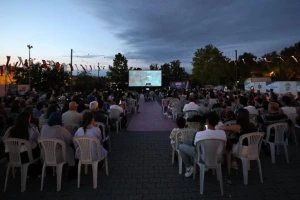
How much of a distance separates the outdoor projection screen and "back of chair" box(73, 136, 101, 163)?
32.1m

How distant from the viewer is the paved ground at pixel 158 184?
11.8ft

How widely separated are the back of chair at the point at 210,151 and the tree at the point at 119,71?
46263mm

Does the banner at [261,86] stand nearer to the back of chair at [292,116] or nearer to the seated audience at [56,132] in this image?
the back of chair at [292,116]

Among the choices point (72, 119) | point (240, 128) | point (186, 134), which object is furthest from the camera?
point (72, 119)

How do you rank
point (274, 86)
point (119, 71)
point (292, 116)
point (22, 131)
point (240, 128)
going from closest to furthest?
1. point (22, 131)
2. point (240, 128)
3. point (292, 116)
4. point (274, 86)
5. point (119, 71)

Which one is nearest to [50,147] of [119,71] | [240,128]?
[240,128]

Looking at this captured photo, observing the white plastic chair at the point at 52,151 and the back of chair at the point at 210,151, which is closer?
the back of chair at the point at 210,151

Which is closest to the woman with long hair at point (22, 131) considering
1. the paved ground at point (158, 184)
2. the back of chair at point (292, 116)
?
the paved ground at point (158, 184)

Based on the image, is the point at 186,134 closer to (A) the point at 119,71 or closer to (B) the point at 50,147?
(B) the point at 50,147

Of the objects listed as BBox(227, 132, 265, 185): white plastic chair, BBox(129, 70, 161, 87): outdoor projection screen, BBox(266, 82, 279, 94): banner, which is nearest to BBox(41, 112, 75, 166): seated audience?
BBox(227, 132, 265, 185): white plastic chair

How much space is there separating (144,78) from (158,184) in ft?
106

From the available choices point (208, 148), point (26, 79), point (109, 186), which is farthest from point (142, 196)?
point (26, 79)

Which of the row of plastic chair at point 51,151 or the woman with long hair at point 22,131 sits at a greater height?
the woman with long hair at point 22,131

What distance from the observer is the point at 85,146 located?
389 cm
